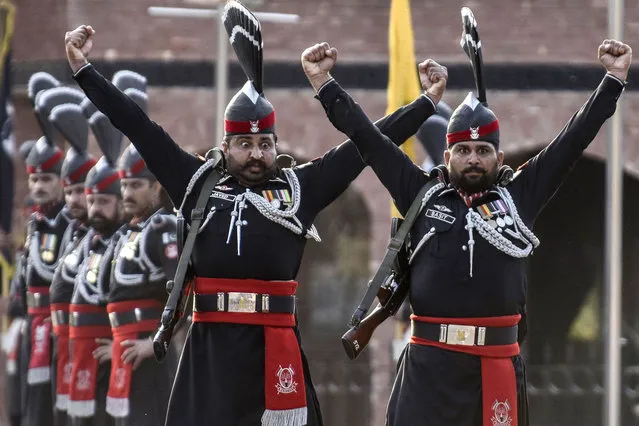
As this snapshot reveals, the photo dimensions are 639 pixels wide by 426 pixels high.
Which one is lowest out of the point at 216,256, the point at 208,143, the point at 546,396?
the point at 546,396

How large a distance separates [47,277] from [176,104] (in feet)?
11.9

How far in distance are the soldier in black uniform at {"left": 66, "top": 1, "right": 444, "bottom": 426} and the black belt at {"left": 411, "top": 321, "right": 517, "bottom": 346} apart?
623 mm

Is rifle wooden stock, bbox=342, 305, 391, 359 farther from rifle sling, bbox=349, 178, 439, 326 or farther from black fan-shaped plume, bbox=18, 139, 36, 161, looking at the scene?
black fan-shaped plume, bbox=18, 139, 36, 161

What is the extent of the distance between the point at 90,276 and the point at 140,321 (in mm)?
745

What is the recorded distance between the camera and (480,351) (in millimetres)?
7480

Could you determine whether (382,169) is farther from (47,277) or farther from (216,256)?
(47,277)

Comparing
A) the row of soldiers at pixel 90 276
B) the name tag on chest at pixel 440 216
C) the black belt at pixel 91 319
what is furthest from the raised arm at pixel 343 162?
the black belt at pixel 91 319

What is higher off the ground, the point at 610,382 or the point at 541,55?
the point at 541,55

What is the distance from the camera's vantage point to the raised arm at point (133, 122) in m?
7.68

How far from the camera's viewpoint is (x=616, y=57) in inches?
300

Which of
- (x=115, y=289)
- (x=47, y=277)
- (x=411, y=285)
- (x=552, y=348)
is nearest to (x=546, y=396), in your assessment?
(x=552, y=348)

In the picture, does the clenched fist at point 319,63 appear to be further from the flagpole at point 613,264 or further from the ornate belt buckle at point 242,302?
the flagpole at point 613,264

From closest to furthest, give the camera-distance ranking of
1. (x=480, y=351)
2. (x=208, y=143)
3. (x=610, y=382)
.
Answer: (x=480, y=351)
(x=610, y=382)
(x=208, y=143)

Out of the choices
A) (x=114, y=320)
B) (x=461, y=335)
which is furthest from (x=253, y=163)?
(x=114, y=320)
